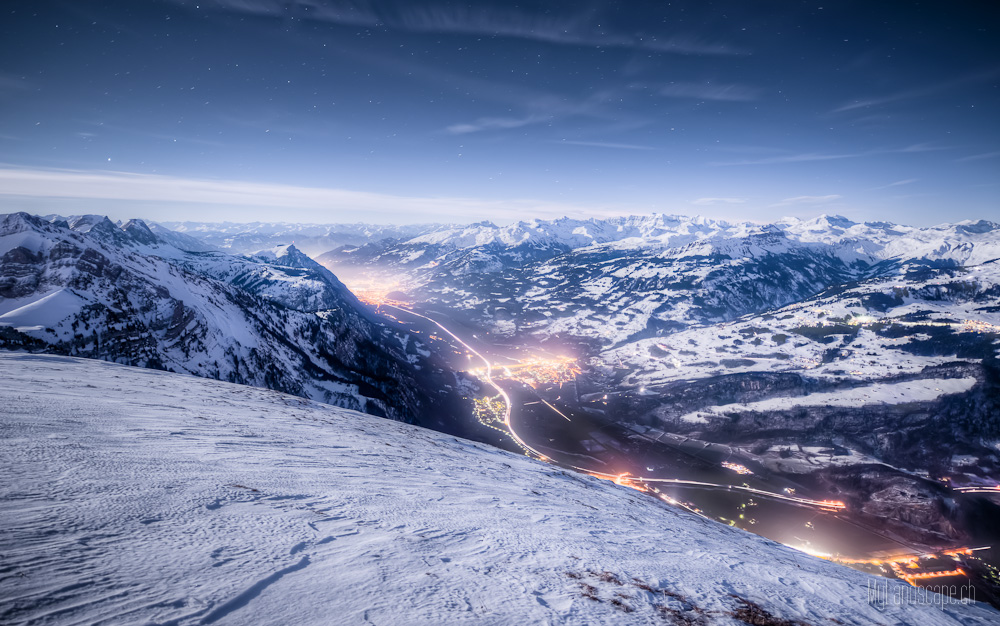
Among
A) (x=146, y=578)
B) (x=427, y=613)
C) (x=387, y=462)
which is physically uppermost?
(x=146, y=578)

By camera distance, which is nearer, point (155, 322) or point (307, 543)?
point (307, 543)

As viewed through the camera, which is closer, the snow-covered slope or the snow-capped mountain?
the snow-covered slope

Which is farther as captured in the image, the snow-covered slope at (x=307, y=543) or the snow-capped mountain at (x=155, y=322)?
the snow-capped mountain at (x=155, y=322)

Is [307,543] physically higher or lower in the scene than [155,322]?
higher

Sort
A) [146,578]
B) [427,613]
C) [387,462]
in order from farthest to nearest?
[387,462] → [427,613] → [146,578]

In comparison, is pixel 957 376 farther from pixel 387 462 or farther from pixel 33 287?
pixel 33 287

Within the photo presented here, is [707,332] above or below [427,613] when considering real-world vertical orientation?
below

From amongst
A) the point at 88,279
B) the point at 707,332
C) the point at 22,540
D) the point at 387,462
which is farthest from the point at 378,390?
the point at 707,332

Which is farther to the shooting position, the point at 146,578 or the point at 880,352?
the point at 880,352
